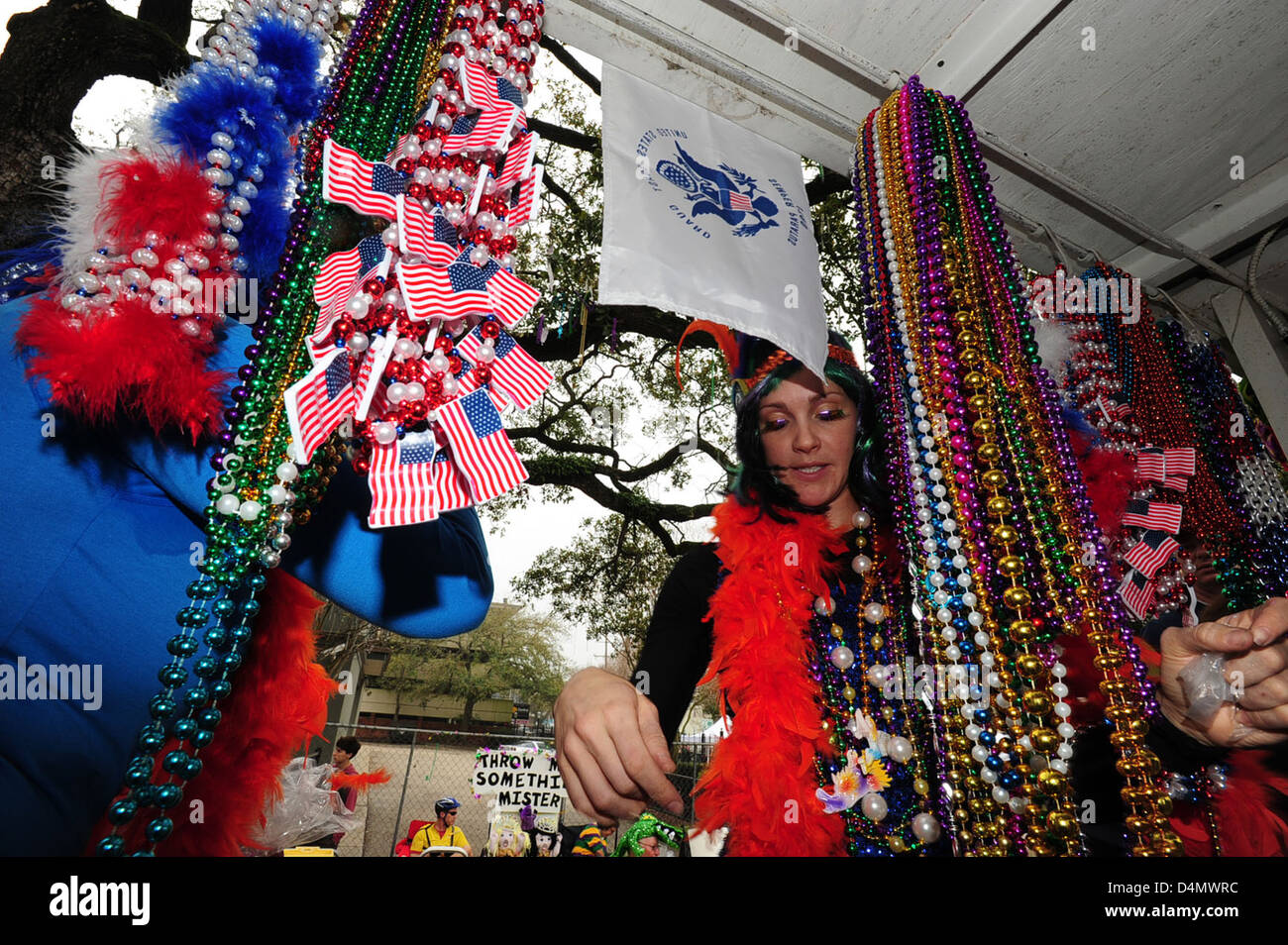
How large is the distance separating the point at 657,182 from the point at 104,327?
1.90 m

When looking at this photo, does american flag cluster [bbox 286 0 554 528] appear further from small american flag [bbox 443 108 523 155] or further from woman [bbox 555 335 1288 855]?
woman [bbox 555 335 1288 855]

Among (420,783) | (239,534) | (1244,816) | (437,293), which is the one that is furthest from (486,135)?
(420,783)

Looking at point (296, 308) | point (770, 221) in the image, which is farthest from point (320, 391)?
point (770, 221)

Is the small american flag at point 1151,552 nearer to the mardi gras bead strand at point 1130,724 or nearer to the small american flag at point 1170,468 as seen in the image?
the small american flag at point 1170,468

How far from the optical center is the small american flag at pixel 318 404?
0.80 meters

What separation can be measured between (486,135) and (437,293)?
0.39 metres

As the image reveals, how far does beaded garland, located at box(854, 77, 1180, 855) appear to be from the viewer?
107 centimetres

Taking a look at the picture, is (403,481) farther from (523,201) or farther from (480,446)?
(523,201)

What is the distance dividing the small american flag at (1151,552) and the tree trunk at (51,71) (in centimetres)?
393

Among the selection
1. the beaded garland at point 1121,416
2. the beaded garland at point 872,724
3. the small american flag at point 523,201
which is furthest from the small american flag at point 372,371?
the beaded garland at point 1121,416

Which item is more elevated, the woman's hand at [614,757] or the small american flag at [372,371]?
the small american flag at [372,371]
